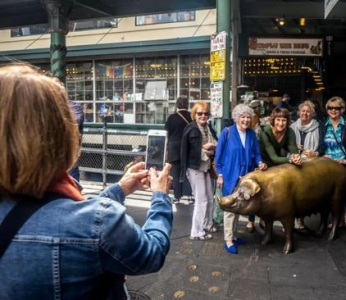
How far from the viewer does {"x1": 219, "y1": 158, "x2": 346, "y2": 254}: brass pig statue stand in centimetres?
484

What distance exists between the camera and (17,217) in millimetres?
1199

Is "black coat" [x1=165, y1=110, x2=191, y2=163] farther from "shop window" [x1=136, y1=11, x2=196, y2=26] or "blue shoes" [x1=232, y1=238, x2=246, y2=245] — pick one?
"shop window" [x1=136, y1=11, x2=196, y2=26]

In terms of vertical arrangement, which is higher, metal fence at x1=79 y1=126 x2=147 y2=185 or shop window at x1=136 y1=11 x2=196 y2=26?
shop window at x1=136 y1=11 x2=196 y2=26

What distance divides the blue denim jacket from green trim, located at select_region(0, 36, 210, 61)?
1090 centimetres

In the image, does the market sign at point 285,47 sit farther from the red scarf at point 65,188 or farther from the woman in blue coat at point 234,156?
the red scarf at point 65,188

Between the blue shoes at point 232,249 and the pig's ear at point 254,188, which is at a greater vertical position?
the pig's ear at point 254,188

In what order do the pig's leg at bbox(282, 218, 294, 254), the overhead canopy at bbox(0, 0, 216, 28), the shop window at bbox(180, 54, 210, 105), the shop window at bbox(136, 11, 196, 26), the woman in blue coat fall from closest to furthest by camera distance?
the pig's leg at bbox(282, 218, 294, 254) → the woman in blue coat → the overhead canopy at bbox(0, 0, 216, 28) → the shop window at bbox(136, 11, 196, 26) → the shop window at bbox(180, 54, 210, 105)

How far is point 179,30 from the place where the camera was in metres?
12.4

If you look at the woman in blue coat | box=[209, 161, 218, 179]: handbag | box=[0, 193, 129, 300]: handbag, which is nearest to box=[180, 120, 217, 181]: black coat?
box=[209, 161, 218, 179]: handbag

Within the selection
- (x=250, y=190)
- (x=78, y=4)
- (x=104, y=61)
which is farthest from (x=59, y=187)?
(x=104, y=61)

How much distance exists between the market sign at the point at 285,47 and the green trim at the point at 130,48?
2.00 meters

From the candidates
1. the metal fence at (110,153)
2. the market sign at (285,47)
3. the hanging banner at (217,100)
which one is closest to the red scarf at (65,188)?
the hanging banner at (217,100)

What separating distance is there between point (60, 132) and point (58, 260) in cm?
39

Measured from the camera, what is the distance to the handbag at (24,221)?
3.88 ft
